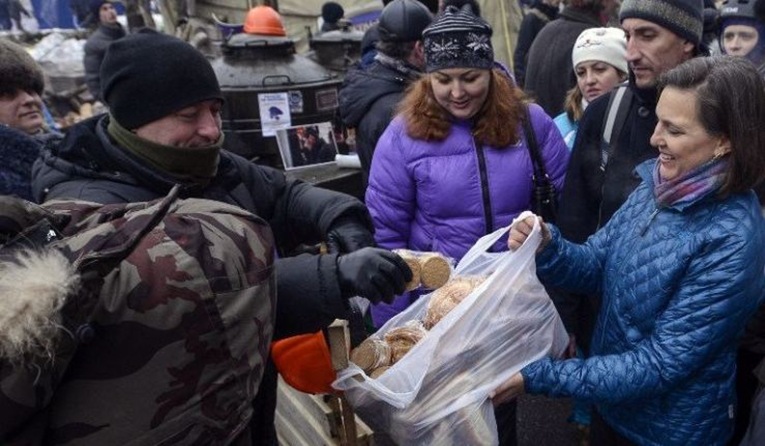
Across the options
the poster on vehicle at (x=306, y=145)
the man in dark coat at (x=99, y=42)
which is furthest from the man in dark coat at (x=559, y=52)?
the man in dark coat at (x=99, y=42)

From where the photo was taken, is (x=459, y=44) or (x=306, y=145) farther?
(x=306, y=145)

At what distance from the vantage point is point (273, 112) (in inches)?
171

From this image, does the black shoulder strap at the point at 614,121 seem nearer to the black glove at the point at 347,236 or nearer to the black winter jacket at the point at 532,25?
the black glove at the point at 347,236

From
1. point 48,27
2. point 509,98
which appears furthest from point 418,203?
point 48,27

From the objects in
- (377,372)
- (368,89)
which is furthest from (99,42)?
(377,372)

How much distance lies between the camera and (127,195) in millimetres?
1396

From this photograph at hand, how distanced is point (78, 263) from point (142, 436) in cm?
26

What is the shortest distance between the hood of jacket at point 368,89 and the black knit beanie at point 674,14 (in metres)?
1.36

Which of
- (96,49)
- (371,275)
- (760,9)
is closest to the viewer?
(371,275)

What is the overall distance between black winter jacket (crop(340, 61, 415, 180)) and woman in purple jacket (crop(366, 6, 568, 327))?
2.28ft

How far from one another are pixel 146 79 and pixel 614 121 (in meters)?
1.67

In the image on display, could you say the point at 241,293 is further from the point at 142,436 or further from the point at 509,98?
the point at 509,98

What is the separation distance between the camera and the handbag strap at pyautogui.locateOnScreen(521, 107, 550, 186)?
8.02 feet

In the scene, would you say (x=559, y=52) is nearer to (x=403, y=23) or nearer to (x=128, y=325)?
(x=403, y=23)
